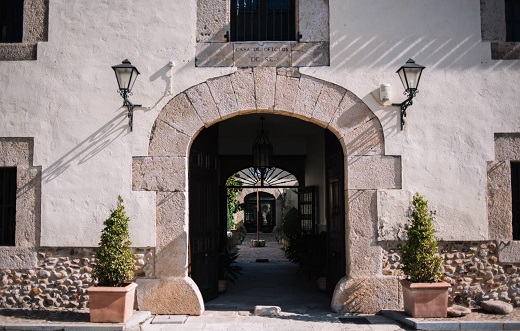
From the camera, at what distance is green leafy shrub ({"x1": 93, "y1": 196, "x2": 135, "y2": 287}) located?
5977mm

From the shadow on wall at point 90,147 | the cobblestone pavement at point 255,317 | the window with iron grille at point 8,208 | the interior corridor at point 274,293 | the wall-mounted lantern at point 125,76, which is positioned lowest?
the interior corridor at point 274,293

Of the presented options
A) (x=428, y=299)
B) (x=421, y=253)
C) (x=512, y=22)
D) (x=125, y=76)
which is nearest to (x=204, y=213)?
(x=125, y=76)

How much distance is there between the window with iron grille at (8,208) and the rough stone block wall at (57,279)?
19.3 inches

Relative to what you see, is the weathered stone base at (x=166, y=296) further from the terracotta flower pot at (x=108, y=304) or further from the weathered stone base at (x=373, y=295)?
the weathered stone base at (x=373, y=295)

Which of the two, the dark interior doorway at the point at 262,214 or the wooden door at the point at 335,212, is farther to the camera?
the dark interior doorway at the point at 262,214

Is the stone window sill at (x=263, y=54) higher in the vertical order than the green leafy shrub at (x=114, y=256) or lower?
higher

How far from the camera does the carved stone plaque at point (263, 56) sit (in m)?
6.76

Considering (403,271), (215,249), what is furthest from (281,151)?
(403,271)

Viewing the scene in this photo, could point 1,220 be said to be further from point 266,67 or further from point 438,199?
point 438,199

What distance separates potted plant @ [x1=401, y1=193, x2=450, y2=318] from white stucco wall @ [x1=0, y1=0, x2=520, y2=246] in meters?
0.47

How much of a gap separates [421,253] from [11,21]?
248 inches

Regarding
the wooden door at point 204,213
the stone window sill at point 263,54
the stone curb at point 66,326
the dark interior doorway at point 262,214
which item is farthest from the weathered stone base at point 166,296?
the dark interior doorway at point 262,214

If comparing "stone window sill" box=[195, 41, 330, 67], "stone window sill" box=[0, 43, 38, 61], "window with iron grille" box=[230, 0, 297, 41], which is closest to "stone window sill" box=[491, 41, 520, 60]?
"stone window sill" box=[195, 41, 330, 67]

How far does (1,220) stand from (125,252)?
199cm
